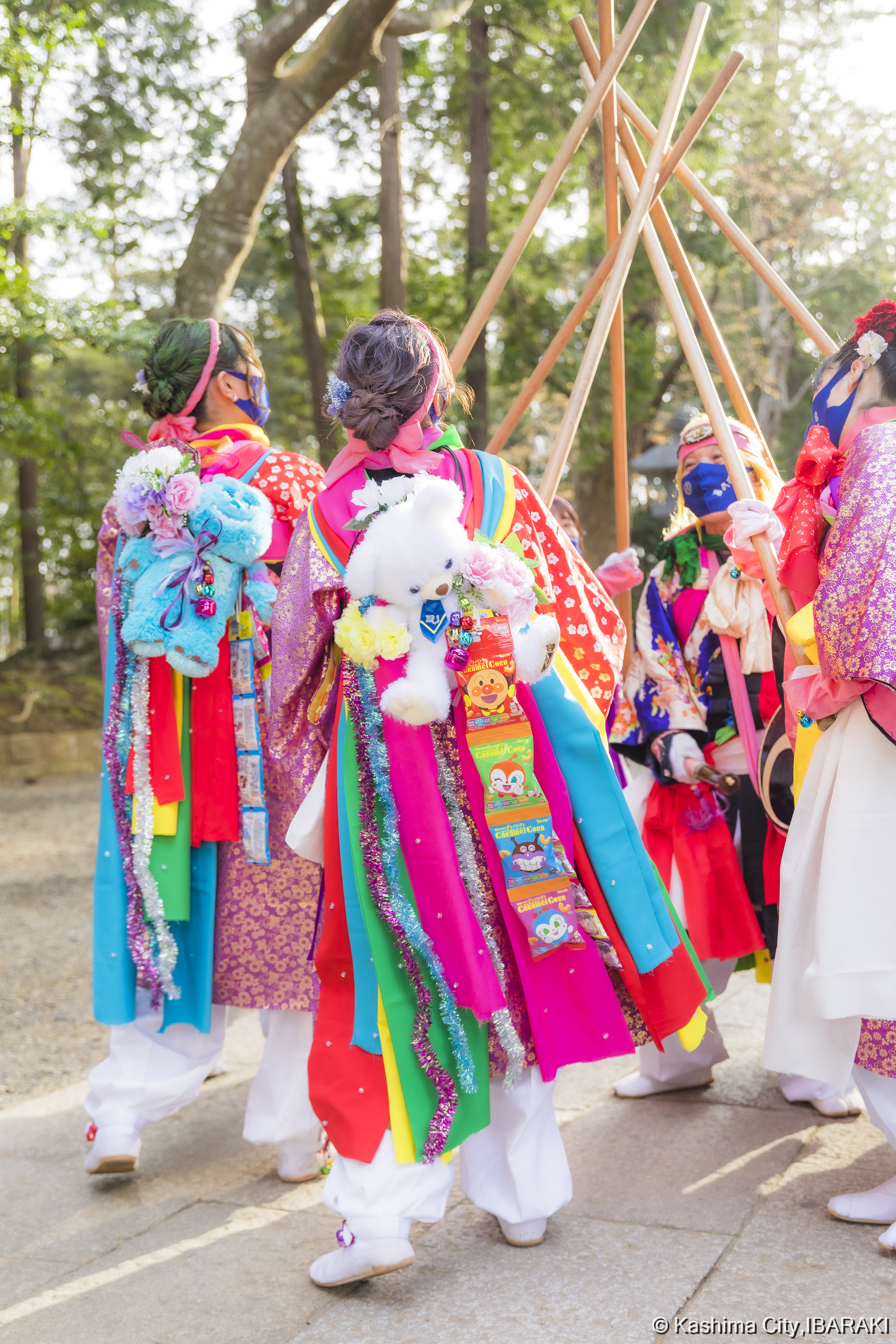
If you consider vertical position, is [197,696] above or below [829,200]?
below

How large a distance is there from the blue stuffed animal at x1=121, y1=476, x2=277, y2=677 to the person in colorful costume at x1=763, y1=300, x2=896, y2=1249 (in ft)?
4.21

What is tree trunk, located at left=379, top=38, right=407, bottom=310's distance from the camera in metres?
9.08

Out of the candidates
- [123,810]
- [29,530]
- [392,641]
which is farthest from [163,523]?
[29,530]

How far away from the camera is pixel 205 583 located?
2891mm

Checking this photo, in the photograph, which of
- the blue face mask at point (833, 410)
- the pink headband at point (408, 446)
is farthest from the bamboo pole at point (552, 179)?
the blue face mask at point (833, 410)

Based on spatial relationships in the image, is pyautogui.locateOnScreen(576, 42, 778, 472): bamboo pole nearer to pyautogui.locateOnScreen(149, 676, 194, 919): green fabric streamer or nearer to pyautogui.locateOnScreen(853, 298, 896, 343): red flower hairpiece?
pyautogui.locateOnScreen(853, 298, 896, 343): red flower hairpiece

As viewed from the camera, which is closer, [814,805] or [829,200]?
[814,805]

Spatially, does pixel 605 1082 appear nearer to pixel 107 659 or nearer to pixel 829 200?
pixel 107 659

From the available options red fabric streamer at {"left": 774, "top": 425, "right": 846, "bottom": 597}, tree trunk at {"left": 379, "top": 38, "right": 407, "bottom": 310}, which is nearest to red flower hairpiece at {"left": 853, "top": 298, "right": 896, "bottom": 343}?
red fabric streamer at {"left": 774, "top": 425, "right": 846, "bottom": 597}

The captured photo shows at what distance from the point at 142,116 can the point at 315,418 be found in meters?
4.04

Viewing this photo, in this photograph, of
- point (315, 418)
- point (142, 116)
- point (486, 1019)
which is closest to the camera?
point (486, 1019)

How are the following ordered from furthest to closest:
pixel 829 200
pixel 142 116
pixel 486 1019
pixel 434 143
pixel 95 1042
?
pixel 829 200
pixel 434 143
pixel 142 116
pixel 95 1042
pixel 486 1019

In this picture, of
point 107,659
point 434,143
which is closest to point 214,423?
point 107,659

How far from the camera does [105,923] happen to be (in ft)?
9.44
